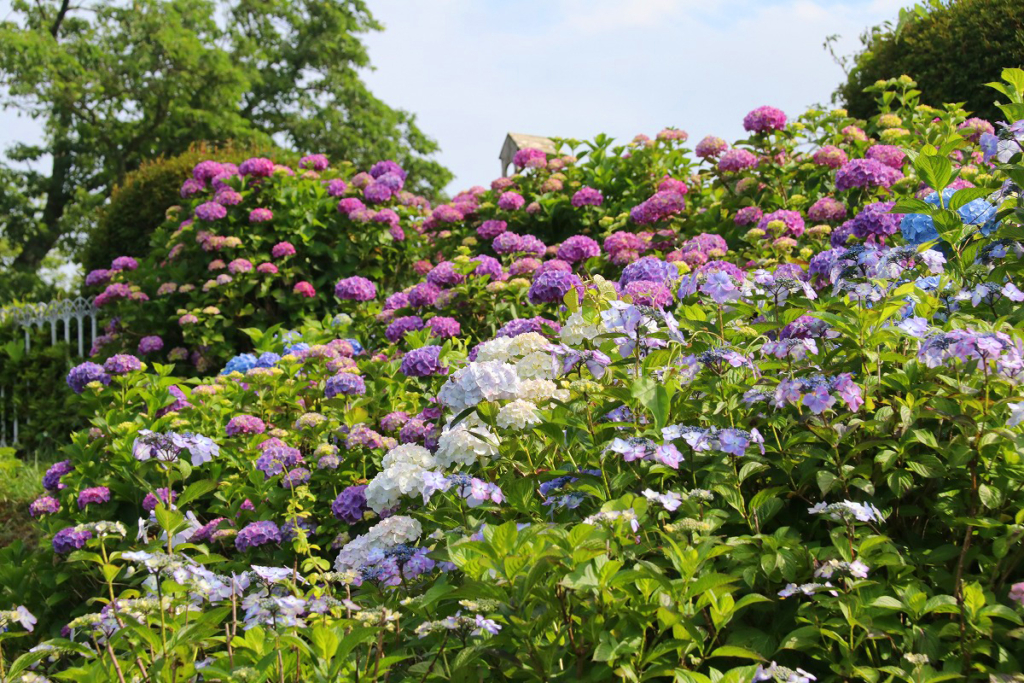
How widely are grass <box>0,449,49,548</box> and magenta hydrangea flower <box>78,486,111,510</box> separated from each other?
166 centimetres

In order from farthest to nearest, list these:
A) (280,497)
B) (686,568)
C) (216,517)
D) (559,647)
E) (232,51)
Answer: (232,51) < (216,517) < (280,497) < (559,647) < (686,568)

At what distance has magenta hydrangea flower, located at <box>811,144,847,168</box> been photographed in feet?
17.3

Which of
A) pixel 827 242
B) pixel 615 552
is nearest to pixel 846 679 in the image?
pixel 615 552

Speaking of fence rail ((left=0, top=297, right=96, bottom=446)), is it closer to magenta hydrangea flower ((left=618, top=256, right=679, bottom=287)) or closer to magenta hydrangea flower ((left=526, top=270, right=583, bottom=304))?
magenta hydrangea flower ((left=526, top=270, right=583, bottom=304))

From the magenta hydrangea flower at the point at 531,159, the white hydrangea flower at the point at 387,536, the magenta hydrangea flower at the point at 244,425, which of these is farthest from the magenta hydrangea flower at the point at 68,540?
the magenta hydrangea flower at the point at 531,159

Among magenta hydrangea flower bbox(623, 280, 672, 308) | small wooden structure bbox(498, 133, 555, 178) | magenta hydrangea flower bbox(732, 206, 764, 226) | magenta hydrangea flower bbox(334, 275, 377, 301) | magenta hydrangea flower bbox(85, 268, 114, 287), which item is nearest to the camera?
magenta hydrangea flower bbox(623, 280, 672, 308)

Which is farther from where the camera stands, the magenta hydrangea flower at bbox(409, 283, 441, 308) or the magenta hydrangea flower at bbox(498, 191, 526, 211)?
the magenta hydrangea flower at bbox(498, 191, 526, 211)

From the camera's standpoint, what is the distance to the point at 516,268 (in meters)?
4.66

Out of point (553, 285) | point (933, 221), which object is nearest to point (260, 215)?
point (553, 285)

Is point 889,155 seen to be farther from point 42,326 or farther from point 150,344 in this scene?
point 42,326

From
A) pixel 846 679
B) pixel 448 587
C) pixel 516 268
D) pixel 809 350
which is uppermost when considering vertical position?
pixel 516 268

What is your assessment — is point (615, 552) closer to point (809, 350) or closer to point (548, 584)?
point (548, 584)

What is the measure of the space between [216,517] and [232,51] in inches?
797

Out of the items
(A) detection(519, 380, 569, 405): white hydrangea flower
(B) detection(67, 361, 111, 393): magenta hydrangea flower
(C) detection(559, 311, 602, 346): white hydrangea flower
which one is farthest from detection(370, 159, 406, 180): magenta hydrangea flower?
(A) detection(519, 380, 569, 405): white hydrangea flower
